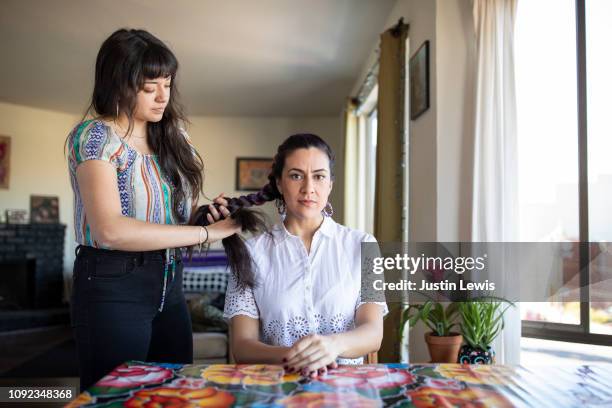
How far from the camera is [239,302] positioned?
152 centimetres

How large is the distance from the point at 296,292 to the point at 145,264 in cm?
45

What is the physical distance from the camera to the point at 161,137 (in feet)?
4.82

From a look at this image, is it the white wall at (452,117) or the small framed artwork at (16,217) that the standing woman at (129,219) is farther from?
the small framed artwork at (16,217)

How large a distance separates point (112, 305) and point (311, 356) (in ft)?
1.68

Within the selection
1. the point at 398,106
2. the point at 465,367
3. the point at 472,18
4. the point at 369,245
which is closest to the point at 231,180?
the point at 398,106

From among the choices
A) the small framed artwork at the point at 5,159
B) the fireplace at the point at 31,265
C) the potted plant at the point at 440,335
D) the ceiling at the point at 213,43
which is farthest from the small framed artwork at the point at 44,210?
the potted plant at the point at 440,335

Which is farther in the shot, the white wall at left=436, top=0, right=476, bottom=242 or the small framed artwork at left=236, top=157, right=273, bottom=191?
the small framed artwork at left=236, top=157, right=273, bottom=191

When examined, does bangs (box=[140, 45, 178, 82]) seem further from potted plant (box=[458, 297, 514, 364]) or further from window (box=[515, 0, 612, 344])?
window (box=[515, 0, 612, 344])

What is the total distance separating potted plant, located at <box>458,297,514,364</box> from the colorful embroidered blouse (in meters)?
1.39

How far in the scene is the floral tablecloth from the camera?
915 millimetres

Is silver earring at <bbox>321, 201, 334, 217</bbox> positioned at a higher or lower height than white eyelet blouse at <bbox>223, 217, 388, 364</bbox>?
higher

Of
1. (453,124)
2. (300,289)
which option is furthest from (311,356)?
(453,124)

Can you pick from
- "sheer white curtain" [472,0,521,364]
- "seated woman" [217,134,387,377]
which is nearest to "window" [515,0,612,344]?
"sheer white curtain" [472,0,521,364]

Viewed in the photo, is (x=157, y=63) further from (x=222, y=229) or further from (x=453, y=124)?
(x=453, y=124)
